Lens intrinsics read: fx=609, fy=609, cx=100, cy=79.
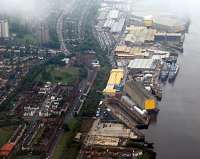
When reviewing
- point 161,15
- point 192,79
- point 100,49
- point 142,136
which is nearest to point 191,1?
point 161,15

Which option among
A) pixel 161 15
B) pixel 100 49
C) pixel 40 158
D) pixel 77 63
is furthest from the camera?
pixel 161 15

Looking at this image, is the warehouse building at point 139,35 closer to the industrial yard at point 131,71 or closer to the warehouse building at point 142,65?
the industrial yard at point 131,71

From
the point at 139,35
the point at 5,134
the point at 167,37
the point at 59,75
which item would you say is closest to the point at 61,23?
the point at 139,35

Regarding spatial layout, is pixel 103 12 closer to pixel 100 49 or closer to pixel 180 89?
pixel 100 49

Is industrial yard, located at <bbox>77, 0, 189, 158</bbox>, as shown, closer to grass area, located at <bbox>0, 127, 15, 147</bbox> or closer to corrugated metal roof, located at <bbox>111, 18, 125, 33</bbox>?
corrugated metal roof, located at <bbox>111, 18, 125, 33</bbox>

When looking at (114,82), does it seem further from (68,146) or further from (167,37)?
(167,37)

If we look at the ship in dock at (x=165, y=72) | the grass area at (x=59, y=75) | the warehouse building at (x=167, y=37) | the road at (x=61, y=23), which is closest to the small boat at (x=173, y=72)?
the ship in dock at (x=165, y=72)
